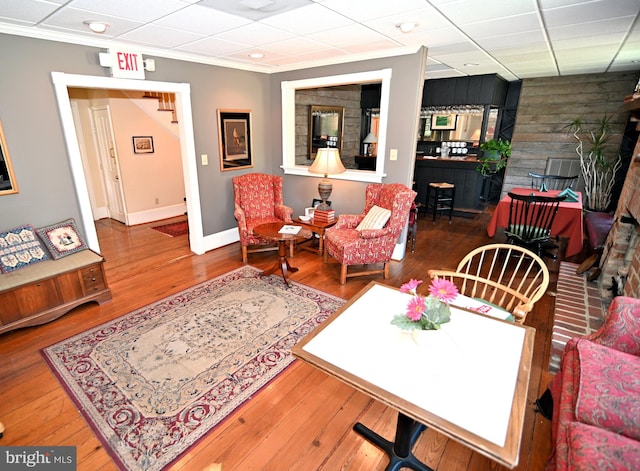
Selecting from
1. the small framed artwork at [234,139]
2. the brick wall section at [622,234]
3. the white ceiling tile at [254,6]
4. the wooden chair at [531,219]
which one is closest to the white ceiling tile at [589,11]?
the brick wall section at [622,234]

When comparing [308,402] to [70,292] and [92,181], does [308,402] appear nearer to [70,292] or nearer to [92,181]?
[70,292]

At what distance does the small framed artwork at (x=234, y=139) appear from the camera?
4.39m

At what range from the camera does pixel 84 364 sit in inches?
91.9

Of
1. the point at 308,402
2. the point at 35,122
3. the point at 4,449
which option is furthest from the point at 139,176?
the point at 308,402

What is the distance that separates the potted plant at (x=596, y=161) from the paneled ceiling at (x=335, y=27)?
1.64 meters

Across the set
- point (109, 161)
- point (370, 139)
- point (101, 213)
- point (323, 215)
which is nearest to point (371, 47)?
point (323, 215)

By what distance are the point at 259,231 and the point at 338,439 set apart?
234 centimetres

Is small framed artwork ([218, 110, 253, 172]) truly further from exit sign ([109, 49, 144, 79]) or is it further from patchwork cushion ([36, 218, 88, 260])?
patchwork cushion ([36, 218, 88, 260])

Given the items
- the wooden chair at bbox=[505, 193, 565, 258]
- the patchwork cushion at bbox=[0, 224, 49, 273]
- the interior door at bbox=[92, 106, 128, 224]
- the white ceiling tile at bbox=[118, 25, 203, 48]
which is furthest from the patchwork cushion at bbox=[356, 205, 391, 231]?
the interior door at bbox=[92, 106, 128, 224]

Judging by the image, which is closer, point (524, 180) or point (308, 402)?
point (308, 402)

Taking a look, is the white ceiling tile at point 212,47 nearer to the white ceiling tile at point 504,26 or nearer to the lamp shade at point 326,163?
the lamp shade at point 326,163

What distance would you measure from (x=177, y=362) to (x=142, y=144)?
14.8 feet

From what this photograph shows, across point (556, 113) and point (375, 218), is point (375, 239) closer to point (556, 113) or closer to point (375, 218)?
point (375, 218)

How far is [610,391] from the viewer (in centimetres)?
136
